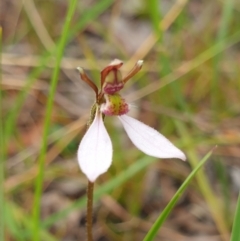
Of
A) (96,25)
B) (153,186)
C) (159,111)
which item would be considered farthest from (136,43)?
(153,186)

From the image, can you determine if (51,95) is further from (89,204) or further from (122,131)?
(122,131)

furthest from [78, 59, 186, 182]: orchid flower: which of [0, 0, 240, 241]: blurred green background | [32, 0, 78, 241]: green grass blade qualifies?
[0, 0, 240, 241]: blurred green background

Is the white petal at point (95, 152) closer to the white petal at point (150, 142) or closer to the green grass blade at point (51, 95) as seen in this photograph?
the white petal at point (150, 142)

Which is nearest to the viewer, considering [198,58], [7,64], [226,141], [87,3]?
[226,141]

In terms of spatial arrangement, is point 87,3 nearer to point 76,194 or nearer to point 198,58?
point 198,58

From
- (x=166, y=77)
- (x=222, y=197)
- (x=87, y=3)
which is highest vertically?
(x=87, y=3)

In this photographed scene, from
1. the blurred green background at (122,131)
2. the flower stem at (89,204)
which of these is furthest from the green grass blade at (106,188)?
the flower stem at (89,204)

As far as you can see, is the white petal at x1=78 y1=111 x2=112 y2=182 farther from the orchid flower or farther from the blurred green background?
the blurred green background

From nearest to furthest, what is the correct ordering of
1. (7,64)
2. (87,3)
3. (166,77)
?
(166,77) → (7,64) → (87,3)
